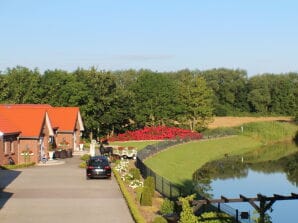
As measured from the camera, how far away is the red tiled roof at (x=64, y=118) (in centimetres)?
5703

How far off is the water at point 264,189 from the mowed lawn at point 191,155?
11.9 feet

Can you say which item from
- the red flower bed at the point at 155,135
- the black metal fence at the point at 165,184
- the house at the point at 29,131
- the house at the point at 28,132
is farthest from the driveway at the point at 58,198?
the red flower bed at the point at 155,135

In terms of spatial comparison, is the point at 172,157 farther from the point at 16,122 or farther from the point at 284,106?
the point at 284,106

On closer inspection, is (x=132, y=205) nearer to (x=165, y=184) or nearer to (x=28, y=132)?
(x=165, y=184)

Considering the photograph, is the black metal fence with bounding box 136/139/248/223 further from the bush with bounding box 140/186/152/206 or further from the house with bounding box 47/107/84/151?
the house with bounding box 47/107/84/151

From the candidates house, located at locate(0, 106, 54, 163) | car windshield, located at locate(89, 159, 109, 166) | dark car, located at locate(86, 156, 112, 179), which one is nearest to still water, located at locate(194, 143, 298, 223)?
dark car, located at locate(86, 156, 112, 179)

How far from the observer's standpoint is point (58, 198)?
2714 cm

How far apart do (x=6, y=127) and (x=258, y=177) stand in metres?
22.3

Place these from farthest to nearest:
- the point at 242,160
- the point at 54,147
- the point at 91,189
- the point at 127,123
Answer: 1. the point at 127,123
2. the point at 242,160
3. the point at 54,147
4. the point at 91,189

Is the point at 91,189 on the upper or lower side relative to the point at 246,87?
lower

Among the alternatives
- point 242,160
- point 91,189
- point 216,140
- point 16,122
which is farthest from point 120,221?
point 216,140

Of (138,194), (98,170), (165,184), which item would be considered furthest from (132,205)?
(98,170)

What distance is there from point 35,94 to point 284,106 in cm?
7031

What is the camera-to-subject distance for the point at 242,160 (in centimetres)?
6147
